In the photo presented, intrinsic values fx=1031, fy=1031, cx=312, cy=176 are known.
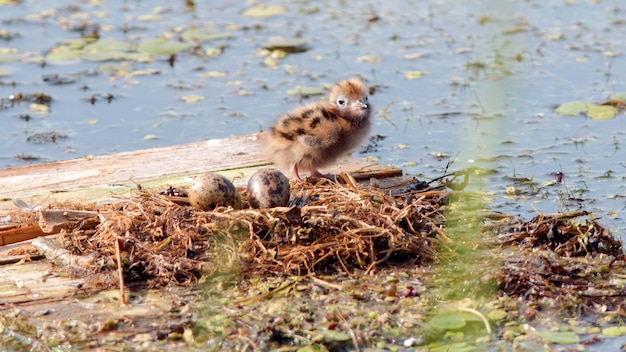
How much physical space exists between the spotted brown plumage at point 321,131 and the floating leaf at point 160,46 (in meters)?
4.36

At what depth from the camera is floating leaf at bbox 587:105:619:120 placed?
8.71 m

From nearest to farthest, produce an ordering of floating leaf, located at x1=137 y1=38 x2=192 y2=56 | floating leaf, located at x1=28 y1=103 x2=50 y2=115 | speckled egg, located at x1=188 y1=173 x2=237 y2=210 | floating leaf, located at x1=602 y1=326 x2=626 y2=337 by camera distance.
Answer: floating leaf, located at x1=602 y1=326 x2=626 y2=337, speckled egg, located at x1=188 y1=173 x2=237 y2=210, floating leaf, located at x1=28 y1=103 x2=50 y2=115, floating leaf, located at x1=137 y1=38 x2=192 y2=56

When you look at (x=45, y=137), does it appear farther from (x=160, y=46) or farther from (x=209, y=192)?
(x=209, y=192)

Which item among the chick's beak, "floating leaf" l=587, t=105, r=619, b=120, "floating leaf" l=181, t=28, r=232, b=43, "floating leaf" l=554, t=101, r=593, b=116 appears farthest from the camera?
"floating leaf" l=181, t=28, r=232, b=43

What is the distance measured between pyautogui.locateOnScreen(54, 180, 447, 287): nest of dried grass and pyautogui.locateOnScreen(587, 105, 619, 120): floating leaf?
360cm

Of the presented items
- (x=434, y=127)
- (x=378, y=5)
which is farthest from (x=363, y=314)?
(x=378, y=5)

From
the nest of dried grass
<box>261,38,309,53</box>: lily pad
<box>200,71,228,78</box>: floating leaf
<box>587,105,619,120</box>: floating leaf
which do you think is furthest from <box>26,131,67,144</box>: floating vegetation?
<box>587,105,619,120</box>: floating leaf

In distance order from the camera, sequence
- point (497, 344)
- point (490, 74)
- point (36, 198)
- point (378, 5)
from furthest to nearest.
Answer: point (378, 5) < point (490, 74) < point (36, 198) < point (497, 344)

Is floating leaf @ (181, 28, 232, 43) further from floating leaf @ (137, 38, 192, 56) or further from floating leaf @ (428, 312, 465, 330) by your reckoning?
floating leaf @ (428, 312, 465, 330)

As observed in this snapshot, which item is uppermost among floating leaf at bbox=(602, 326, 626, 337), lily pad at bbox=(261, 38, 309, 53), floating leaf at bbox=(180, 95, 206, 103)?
floating leaf at bbox=(602, 326, 626, 337)

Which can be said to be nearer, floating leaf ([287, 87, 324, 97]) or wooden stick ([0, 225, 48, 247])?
wooden stick ([0, 225, 48, 247])

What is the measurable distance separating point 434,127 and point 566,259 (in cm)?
346

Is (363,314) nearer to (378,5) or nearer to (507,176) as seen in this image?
(507,176)

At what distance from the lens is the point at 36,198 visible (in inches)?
255
